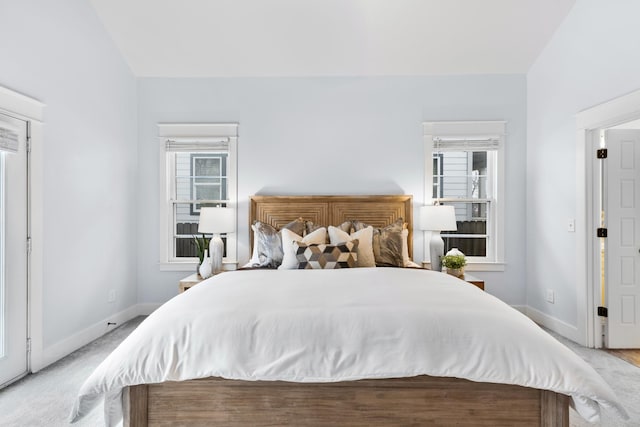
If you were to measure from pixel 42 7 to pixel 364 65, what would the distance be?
2.88 meters

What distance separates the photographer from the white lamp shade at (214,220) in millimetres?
3652

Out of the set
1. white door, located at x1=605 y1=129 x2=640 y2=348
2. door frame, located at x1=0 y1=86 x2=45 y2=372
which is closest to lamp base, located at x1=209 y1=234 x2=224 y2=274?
door frame, located at x1=0 y1=86 x2=45 y2=372

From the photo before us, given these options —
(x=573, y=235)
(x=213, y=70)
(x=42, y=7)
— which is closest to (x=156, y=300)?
(x=213, y=70)

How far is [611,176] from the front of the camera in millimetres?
3219

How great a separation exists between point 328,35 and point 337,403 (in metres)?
3.34

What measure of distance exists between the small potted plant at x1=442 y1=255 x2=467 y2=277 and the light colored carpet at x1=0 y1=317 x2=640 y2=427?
1133 mm

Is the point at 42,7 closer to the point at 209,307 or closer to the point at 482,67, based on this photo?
the point at 209,307

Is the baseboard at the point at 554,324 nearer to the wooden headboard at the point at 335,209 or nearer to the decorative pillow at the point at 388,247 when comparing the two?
the wooden headboard at the point at 335,209

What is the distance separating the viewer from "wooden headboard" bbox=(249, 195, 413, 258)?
398 centimetres

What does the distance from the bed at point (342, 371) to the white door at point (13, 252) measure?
1488 mm

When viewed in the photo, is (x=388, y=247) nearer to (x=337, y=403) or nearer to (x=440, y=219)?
(x=440, y=219)

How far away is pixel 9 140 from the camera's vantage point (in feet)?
8.32

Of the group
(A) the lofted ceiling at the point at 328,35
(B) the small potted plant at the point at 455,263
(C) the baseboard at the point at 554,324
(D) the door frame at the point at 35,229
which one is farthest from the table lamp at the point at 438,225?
(D) the door frame at the point at 35,229

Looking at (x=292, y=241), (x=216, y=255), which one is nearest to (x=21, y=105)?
(x=216, y=255)
